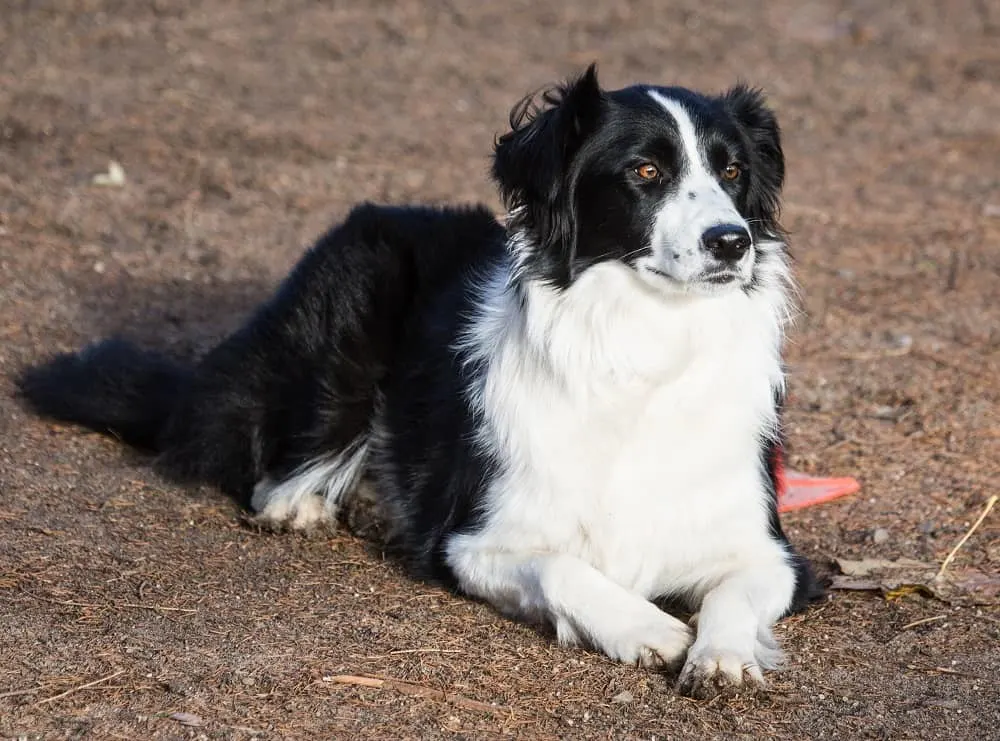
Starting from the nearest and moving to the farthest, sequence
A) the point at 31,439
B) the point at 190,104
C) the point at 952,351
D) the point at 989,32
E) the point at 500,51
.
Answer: the point at 31,439
the point at 952,351
the point at 190,104
the point at 500,51
the point at 989,32

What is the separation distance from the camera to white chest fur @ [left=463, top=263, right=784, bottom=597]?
4.56m

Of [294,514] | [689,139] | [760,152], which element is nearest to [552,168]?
[689,139]

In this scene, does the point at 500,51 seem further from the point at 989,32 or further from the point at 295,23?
the point at 989,32

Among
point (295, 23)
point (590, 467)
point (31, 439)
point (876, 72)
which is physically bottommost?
point (31, 439)

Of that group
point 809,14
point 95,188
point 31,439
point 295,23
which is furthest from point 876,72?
point 31,439

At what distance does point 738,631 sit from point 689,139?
1.58 m

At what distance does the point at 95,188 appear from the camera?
9328mm

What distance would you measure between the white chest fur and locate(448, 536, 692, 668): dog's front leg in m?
0.12

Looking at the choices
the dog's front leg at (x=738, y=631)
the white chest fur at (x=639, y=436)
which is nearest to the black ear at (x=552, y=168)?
the white chest fur at (x=639, y=436)

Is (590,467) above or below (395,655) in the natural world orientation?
above

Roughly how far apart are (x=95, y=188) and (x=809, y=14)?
28.8ft

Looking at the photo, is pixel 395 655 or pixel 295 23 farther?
pixel 295 23

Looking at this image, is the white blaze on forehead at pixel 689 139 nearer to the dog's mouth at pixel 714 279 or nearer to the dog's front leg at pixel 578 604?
the dog's mouth at pixel 714 279

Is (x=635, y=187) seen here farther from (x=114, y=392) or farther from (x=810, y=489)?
(x=114, y=392)
